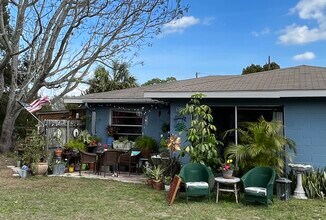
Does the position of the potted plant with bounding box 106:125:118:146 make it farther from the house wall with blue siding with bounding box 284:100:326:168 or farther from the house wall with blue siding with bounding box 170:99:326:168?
the house wall with blue siding with bounding box 284:100:326:168

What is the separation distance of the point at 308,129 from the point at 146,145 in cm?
530

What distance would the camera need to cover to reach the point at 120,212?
6.23m

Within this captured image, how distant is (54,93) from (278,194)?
47.2ft

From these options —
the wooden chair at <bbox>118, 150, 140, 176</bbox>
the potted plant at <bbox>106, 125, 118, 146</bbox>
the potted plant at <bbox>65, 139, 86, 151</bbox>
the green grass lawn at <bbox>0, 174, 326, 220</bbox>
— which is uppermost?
the potted plant at <bbox>106, 125, 118, 146</bbox>

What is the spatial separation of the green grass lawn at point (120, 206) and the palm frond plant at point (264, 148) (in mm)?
925

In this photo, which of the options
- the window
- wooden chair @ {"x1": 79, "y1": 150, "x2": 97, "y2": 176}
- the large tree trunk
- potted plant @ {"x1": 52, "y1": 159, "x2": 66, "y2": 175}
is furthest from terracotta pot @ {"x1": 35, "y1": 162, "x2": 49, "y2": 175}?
the large tree trunk

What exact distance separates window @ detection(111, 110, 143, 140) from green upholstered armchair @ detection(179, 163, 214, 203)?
5142 millimetres

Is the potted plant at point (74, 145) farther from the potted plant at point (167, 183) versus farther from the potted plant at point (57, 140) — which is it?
the potted plant at point (167, 183)

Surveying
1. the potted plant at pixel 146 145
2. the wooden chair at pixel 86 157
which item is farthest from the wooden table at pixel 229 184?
the wooden chair at pixel 86 157

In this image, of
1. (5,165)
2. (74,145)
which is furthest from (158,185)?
(5,165)

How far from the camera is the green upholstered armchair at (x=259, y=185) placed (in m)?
6.70

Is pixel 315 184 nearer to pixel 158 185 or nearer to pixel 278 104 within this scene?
pixel 278 104

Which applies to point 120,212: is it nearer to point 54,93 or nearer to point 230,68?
point 54,93

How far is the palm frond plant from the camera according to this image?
7.80m
